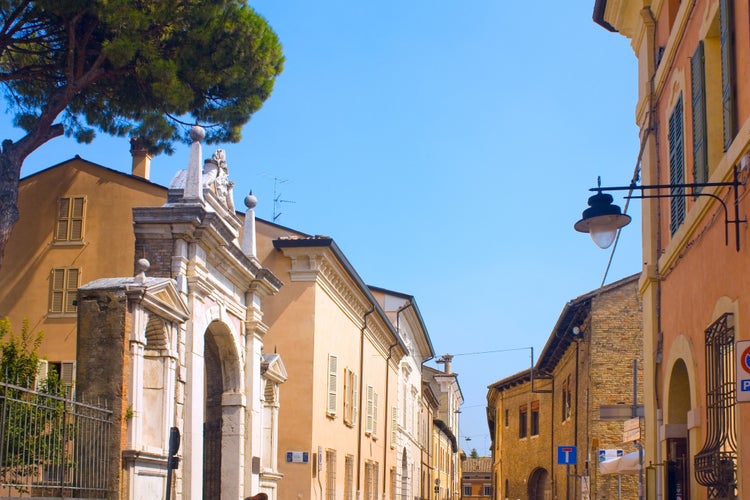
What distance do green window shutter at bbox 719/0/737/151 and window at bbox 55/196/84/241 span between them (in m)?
17.6

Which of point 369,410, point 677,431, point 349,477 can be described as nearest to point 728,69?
point 677,431

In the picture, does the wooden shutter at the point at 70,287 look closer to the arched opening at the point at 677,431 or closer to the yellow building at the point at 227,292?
the yellow building at the point at 227,292

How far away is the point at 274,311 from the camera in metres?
24.6

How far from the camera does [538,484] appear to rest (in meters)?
42.8

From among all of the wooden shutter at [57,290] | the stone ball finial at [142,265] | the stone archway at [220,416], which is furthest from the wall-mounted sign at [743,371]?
the wooden shutter at [57,290]

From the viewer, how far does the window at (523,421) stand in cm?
4325

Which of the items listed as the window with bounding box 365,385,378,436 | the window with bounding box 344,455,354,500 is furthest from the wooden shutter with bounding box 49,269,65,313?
the window with bounding box 365,385,378,436

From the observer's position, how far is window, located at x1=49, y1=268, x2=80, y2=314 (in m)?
23.2

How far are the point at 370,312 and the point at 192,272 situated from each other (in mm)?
17132

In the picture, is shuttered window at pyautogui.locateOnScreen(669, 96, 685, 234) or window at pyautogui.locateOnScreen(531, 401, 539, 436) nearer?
shuttered window at pyautogui.locateOnScreen(669, 96, 685, 234)

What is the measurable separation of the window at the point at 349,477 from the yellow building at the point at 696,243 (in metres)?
16.5

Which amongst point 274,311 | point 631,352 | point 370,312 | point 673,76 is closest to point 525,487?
point 370,312

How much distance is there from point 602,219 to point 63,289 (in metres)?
17.5

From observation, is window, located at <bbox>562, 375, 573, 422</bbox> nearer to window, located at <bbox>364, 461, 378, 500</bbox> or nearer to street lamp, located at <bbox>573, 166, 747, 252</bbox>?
window, located at <bbox>364, 461, 378, 500</bbox>
